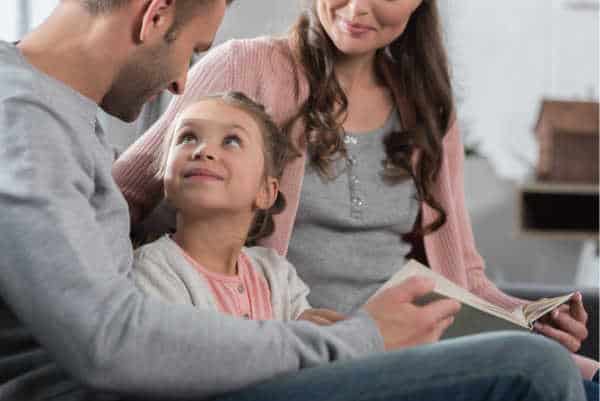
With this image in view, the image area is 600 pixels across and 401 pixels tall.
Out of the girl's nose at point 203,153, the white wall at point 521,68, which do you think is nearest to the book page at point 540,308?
the girl's nose at point 203,153

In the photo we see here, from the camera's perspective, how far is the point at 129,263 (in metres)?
1.18

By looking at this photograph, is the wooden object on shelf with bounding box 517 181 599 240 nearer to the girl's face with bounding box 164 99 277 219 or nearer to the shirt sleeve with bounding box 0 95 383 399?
the girl's face with bounding box 164 99 277 219

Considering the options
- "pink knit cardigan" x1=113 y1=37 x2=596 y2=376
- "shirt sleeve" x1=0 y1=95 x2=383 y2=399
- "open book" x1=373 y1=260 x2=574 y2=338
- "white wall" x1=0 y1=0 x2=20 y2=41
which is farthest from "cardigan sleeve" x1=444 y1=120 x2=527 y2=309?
"white wall" x1=0 y1=0 x2=20 y2=41

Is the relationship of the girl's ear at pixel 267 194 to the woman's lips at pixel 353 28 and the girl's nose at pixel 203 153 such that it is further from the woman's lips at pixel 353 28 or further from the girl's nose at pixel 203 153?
the woman's lips at pixel 353 28

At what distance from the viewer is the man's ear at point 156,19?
43.3 inches

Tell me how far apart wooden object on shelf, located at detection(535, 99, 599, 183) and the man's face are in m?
2.70

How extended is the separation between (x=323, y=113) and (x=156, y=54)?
0.56 meters

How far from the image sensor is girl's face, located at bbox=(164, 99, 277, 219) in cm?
133

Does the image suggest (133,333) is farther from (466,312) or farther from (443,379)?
(466,312)

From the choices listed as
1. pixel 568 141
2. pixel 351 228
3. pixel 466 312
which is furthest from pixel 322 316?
pixel 568 141

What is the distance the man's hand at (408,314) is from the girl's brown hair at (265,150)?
0.46 m

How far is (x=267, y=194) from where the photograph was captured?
146 cm

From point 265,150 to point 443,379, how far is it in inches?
24.9

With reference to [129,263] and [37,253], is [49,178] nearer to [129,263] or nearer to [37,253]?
[37,253]
